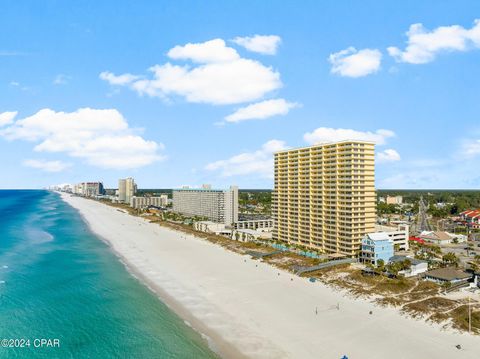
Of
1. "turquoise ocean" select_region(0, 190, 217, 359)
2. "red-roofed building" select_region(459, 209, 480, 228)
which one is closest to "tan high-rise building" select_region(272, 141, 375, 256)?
"turquoise ocean" select_region(0, 190, 217, 359)

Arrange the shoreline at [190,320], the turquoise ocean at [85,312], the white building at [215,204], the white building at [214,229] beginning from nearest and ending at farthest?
the shoreline at [190,320] → the turquoise ocean at [85,312] → the white building at [214,229] → the white building at [215,204]

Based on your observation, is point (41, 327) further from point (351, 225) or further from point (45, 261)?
point (351, 225)

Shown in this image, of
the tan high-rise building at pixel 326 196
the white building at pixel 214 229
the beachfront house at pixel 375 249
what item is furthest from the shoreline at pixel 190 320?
the white building at pixel 214 229

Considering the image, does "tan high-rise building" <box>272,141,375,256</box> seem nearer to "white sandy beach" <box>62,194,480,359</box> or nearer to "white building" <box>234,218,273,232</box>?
"white sandy beach" <box>62,194,480,359</box>

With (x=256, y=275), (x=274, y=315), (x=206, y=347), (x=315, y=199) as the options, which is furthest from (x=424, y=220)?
(x=206, y=347)

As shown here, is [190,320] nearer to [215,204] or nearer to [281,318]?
[281,318]

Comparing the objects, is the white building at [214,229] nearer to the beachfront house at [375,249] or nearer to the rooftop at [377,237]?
the beachfront house at [375,249]
